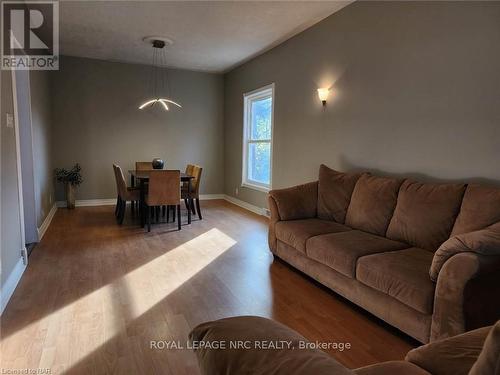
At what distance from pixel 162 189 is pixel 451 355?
13.0 ft

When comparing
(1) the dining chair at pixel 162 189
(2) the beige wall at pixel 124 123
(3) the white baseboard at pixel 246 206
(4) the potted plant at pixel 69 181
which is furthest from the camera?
(2) the beige wall at pixel 124 123

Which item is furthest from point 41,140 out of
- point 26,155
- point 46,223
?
point 46,223

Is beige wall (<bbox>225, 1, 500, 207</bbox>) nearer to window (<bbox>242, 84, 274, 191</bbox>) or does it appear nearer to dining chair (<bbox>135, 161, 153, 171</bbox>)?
window (<bbox>242, 84, 274, 191</bbox>)

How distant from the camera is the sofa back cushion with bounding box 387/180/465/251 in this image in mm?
2396

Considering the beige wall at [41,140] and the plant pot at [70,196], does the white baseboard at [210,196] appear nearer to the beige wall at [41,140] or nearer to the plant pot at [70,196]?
the plant pot at [70,196]

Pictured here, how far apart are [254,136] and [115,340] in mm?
4691

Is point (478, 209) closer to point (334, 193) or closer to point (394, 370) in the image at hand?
point (334, 193)

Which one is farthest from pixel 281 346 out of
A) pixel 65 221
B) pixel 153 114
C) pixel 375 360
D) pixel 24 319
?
pixel 153 114

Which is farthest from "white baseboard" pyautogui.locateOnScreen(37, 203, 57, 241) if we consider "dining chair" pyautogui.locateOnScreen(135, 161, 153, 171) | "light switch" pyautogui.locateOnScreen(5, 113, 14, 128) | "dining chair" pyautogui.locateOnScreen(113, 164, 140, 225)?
"light switch" pyautogui.locateOnScreen(5, 113, 14, 128)

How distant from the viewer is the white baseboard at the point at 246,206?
576 centimetres

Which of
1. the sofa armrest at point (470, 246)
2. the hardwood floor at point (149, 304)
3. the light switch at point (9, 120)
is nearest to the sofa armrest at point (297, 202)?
the hardwood floor at point (149, 304)

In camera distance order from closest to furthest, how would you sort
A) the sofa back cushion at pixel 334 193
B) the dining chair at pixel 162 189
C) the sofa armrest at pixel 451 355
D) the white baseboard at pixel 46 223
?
the sofa armrest at pixel 451 355
the sofa back cushion at pixel 334 193
the white baseboard at pixel 46 223
the dining chair at pixel 162 189

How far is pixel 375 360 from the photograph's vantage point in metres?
1.91

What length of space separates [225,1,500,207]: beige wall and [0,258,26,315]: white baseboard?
3297 mm
